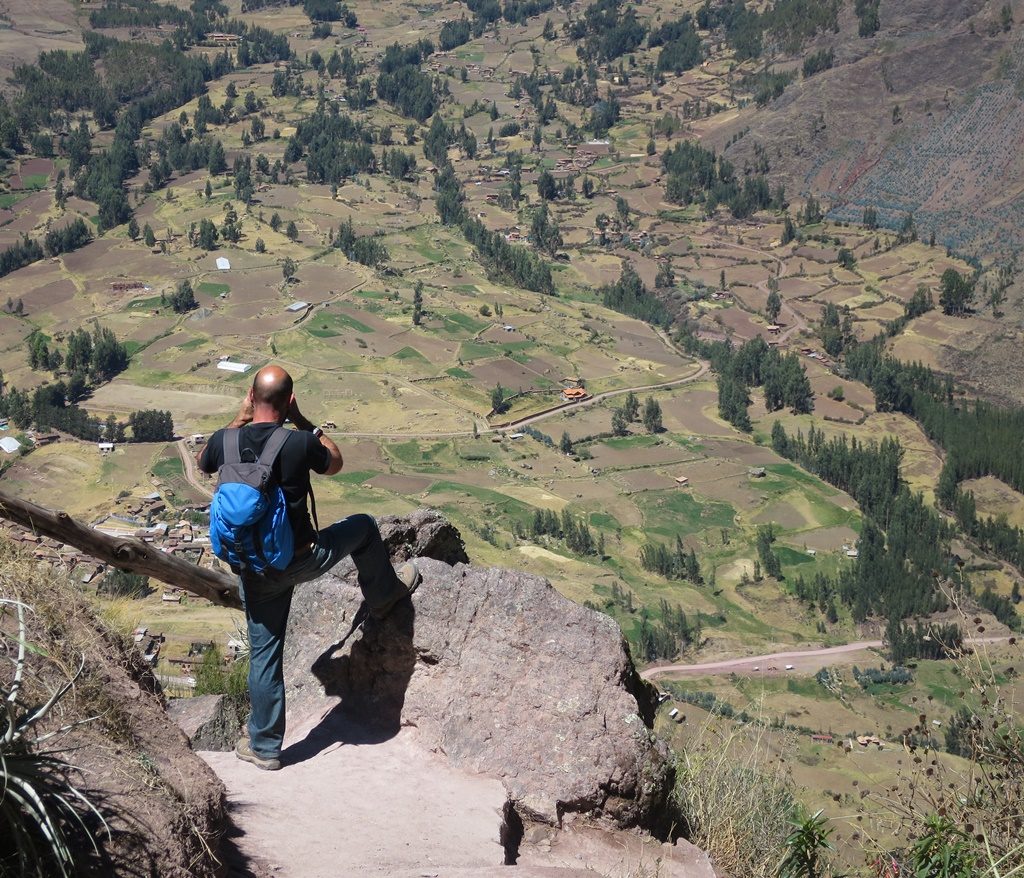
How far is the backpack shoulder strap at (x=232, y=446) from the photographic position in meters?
9.05

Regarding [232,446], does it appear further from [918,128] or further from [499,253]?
[918,128]

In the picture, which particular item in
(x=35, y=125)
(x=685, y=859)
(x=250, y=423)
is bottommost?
(x=35, y=125)

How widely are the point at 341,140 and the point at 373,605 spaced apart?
17222cm

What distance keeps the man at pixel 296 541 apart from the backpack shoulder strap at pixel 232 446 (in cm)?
3

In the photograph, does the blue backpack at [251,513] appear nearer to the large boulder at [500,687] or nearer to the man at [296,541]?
the man at [296,541]

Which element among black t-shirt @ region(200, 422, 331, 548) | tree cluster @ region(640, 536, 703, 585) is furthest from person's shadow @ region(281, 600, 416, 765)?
tree cluster @ region(640, 536, 703, 585)

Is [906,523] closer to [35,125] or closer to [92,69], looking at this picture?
[35,125]

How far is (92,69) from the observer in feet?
641

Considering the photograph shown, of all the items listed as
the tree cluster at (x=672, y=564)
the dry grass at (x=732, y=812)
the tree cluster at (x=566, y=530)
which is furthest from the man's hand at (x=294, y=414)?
the tree cluster at (x=672, y=564)

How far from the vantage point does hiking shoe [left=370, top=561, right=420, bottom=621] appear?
35.6 ft

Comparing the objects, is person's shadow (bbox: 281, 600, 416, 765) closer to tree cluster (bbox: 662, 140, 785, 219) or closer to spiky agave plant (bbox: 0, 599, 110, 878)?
spiky agave plant (bbox: 0, 599, 110, 878)

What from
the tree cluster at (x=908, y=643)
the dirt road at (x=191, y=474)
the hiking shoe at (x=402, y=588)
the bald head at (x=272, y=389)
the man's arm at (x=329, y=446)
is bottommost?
the tree cluster at (x=908, y=643)

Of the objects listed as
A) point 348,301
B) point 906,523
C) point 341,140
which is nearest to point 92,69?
point 341,140

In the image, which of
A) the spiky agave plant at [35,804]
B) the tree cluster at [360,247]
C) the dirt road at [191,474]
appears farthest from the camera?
the tree cluster at [360,247]
